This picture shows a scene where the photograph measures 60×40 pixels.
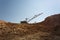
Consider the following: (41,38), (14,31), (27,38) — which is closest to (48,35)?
(41,38)

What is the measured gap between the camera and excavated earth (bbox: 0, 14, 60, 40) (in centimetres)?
3025

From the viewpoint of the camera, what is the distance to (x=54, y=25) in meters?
34.2

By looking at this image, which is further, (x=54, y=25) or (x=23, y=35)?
(x=54, y=25)

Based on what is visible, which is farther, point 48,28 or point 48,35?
point 48,28

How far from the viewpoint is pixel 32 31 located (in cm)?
3256

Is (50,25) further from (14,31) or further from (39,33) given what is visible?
(14,31)

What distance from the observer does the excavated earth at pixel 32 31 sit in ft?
99.3

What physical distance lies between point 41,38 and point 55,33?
2.72m

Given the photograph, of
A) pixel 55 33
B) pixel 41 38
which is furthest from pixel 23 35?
pixel 55 33

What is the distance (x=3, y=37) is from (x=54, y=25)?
8.83 meters

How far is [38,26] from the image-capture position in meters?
34.6

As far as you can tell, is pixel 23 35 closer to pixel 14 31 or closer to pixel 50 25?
pixel 14 31

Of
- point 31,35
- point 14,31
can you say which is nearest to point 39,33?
point 31,35

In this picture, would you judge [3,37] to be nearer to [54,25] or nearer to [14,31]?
[14,31]
